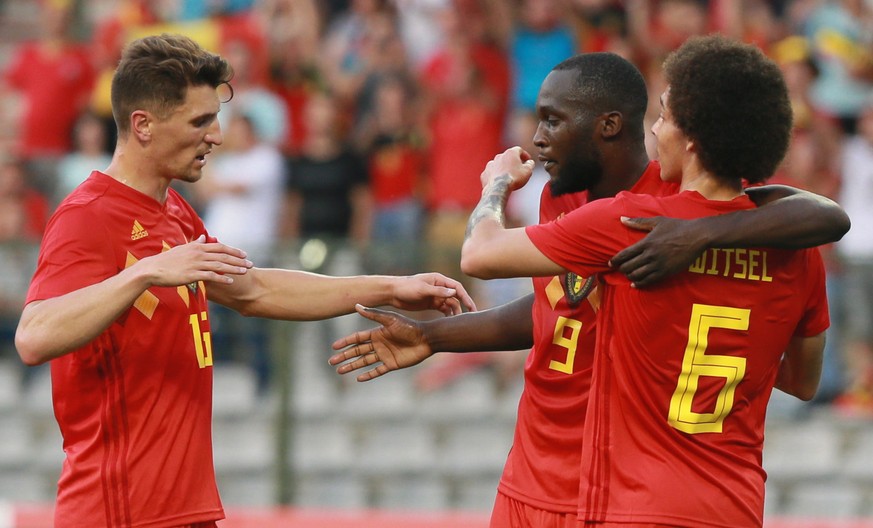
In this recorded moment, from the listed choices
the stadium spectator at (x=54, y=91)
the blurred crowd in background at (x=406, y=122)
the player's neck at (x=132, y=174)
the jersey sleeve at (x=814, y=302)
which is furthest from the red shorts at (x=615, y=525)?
the stadium spectator at (x=54, y=91)

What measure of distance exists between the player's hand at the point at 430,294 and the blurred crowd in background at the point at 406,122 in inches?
147

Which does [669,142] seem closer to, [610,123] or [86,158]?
[610,123]

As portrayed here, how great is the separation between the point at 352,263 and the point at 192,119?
4563 mm

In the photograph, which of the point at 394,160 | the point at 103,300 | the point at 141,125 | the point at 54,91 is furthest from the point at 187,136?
the point at 54,91

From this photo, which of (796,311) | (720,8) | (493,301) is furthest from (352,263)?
(796,311)

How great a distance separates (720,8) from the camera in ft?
34.1

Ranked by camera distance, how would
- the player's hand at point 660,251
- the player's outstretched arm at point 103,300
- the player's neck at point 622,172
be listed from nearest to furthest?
the player's hand at point 660,251 < the player's outstretched arm at point 103,300 < the player's neck at point 622,172

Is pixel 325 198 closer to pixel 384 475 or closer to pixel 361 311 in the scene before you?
pixel 384 475

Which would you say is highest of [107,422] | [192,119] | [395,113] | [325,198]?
[395,113]

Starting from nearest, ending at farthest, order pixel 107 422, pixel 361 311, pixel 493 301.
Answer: pixel 107 422
pixel 361 311
pixel 493 301

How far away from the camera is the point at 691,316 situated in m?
4.04

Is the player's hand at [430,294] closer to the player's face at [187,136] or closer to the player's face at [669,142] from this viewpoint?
the player's face at [187,136]

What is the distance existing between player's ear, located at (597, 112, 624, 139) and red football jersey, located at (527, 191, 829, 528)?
1.74 ft

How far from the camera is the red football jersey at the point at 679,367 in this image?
405 cm
